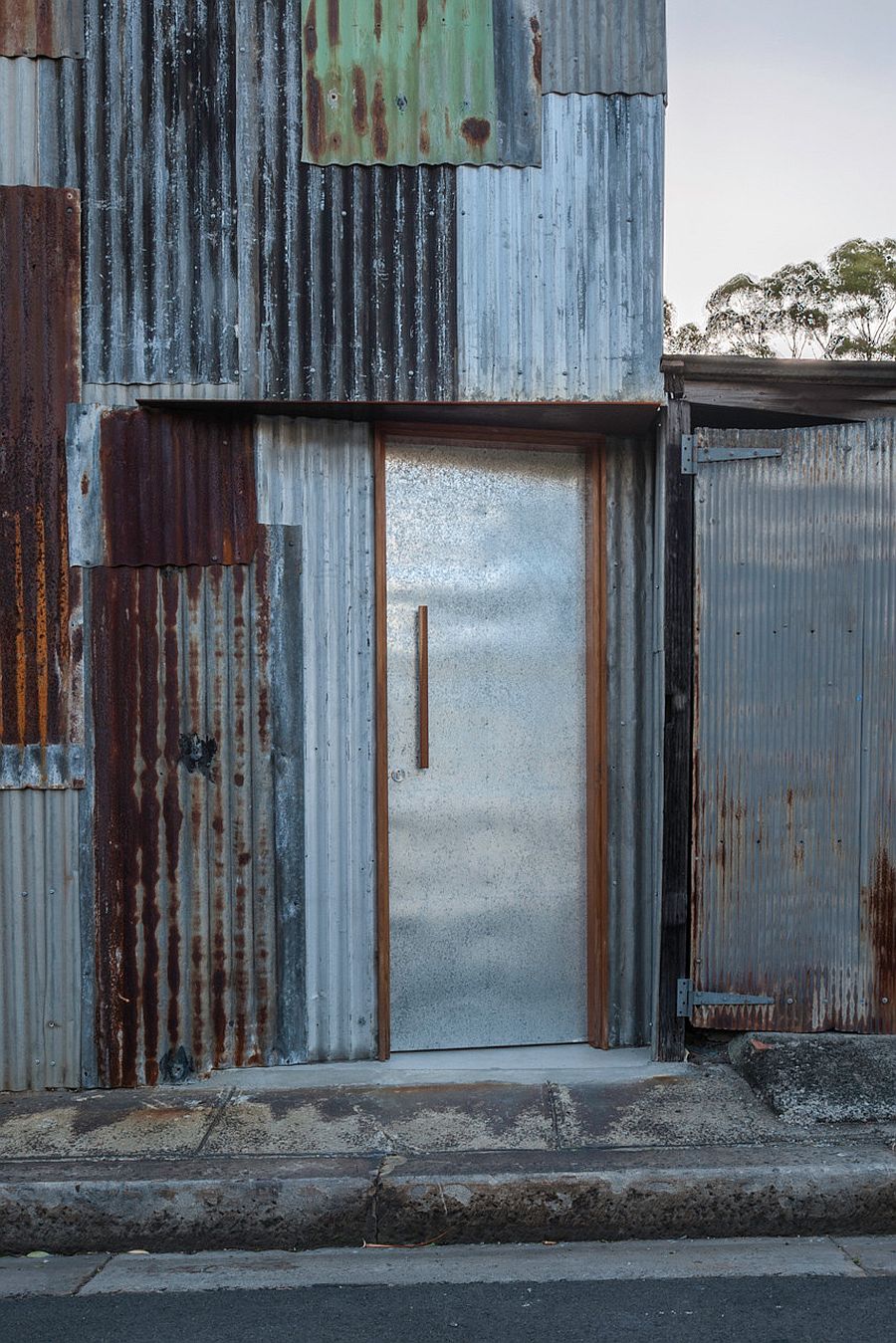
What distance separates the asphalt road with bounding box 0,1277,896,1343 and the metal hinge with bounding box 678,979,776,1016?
1.61 metres

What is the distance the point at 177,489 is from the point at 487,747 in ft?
6.35

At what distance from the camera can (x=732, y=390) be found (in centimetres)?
559

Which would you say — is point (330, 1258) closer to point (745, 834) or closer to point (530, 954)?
point (530, 954)

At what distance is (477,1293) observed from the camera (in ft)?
13.0

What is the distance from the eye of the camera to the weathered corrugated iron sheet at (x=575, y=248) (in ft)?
17.9

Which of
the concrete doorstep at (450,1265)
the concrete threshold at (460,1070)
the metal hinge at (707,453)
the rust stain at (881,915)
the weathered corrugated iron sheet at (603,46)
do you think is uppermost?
the weathered corrugated iron sheet at (603,46)

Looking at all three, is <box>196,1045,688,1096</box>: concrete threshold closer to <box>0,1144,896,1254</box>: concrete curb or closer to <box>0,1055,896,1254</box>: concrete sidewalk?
<box>0,1055,896,1254</box>: concrete sidewalk

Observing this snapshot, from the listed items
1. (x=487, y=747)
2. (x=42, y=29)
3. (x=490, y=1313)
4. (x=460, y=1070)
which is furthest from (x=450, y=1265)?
(x=42, y=29)

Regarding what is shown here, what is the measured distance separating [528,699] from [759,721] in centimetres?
112

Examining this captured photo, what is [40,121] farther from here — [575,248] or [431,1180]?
[431,1180]

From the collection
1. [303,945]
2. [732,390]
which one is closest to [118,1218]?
[303,945]

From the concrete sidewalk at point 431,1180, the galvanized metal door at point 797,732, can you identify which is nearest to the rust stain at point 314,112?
the galvanized metal door at point 797,732

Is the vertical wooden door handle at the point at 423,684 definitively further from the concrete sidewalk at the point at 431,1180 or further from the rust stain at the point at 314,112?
the rust stain at the point at 314,112

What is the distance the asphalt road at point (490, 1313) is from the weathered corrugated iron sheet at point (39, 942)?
1.59 m
